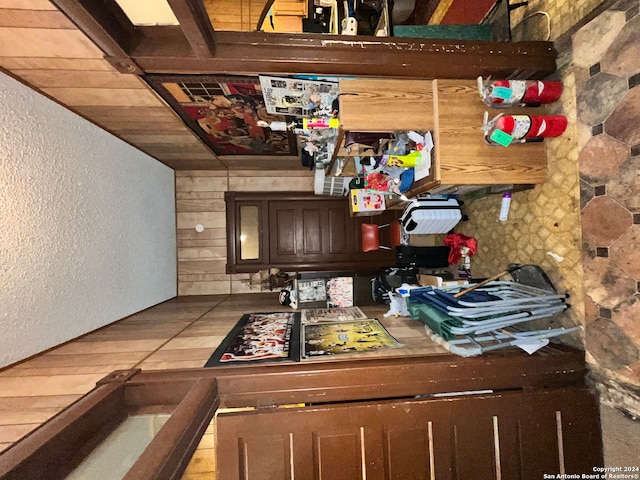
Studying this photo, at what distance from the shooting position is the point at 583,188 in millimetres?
1795

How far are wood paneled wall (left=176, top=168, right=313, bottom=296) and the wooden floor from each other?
142 cm

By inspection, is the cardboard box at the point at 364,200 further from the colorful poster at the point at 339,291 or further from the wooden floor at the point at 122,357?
the wooden floor at the point at 122,357

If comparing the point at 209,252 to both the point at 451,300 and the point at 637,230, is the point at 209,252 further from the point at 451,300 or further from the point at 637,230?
the point at 637,230

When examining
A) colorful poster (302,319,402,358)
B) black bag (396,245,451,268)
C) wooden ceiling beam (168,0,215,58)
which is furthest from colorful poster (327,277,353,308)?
wooden ceiling beam (168,0,215,58)

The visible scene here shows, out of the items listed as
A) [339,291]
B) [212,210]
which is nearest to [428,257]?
[339,291]

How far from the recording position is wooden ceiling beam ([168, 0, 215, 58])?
125 centimetres

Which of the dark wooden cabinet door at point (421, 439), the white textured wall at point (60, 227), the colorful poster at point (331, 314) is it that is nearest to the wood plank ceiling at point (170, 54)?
the white textured wall at point (60, 227)

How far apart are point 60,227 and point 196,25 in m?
1.55

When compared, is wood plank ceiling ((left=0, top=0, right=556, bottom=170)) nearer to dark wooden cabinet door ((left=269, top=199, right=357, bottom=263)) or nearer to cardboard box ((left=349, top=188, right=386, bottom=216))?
cardboard box ((left=349, top=188, right=386, bottom=216))

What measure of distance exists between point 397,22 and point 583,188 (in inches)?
115

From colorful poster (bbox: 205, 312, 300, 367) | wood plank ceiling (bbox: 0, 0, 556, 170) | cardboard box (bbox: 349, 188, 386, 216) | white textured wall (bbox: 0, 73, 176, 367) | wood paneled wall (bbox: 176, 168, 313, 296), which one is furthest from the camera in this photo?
wood paneled wall (bbox: 176, 168, 313, 296)

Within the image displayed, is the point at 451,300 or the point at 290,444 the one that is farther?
the point at 451,300

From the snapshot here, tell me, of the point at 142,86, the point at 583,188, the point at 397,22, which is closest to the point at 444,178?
the point at 583,188

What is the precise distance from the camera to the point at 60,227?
2.00 meters
